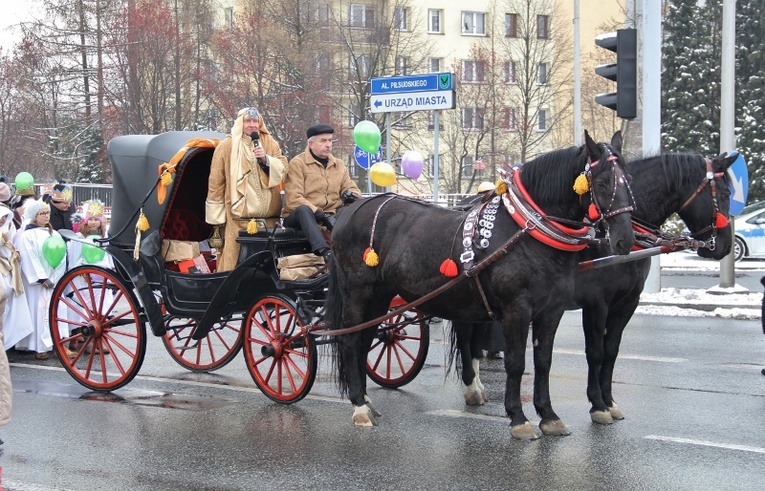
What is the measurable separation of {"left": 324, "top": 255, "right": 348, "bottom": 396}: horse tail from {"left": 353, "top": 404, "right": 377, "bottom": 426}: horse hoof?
14.7 inches

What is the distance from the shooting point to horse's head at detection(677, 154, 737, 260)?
7805 millimetres

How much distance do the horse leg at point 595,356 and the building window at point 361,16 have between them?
29.2m

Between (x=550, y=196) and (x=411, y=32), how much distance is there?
3289 centimetres

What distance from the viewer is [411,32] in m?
39.1

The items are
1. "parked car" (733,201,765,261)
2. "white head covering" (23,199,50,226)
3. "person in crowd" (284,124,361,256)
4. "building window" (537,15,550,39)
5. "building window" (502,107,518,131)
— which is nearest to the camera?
"person in crowd" (284,124,361,256)

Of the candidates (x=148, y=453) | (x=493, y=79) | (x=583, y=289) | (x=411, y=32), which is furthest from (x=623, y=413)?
(x=493, y=79)

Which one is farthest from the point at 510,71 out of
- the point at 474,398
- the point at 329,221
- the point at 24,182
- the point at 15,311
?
the point at 474,398

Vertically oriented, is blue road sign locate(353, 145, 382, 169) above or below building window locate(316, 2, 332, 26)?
below

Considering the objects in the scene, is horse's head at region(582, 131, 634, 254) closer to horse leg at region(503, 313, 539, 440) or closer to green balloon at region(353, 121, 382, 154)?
horse leg at region(503, 313, 539, 440)

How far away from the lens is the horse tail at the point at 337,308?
26.5 feet

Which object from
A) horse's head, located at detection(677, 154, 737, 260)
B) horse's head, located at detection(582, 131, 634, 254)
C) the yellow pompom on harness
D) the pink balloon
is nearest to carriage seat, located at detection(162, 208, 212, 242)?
the yellow pompom on harness

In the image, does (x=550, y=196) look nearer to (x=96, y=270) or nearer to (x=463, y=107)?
(x=96, y=270)

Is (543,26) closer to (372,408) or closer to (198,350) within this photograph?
(198,350)

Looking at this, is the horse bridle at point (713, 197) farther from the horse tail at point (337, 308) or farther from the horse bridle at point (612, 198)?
the horse tail at point (337, 308)
